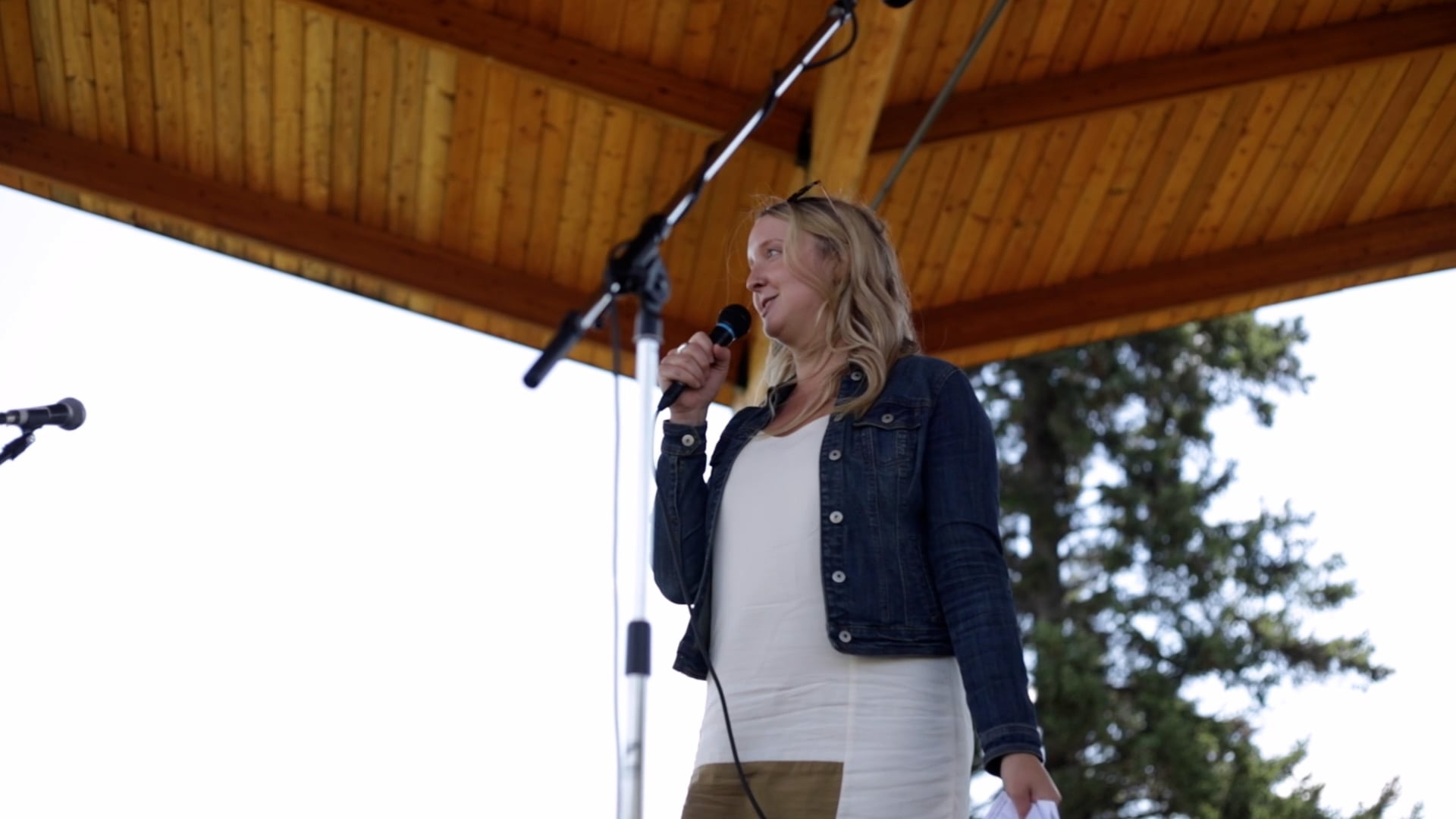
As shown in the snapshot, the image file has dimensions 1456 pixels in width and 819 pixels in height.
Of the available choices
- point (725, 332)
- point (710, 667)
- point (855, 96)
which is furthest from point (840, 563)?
point (855, 96)

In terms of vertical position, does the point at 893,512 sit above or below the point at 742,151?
below

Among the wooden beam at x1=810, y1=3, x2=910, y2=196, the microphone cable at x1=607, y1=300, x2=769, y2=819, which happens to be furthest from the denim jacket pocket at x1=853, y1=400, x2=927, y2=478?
the wooden beam at x1=810, y1=3, x2=910, y2=196

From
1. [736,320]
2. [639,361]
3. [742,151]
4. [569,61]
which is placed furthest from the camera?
[742,151]

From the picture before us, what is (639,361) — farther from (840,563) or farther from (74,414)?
(74,414)

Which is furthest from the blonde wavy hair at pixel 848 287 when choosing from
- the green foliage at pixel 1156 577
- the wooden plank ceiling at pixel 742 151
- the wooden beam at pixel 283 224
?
the green foliage at pixel 1156 577

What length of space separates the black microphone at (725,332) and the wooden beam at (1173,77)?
12.4ft

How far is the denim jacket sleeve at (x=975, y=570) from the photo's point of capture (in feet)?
5.88

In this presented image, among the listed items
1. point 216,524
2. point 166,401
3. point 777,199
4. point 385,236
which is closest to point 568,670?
point 216,524

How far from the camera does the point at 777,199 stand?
241 centimetres

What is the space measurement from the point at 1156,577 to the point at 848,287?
12.2 metres

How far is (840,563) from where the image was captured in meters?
1.90

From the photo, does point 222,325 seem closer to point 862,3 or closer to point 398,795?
point 398,795

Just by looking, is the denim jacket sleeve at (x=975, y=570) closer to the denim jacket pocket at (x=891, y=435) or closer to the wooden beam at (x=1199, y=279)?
the denim jacket pocket at (x=891, y=435)

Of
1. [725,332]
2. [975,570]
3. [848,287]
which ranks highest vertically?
[848,287]
